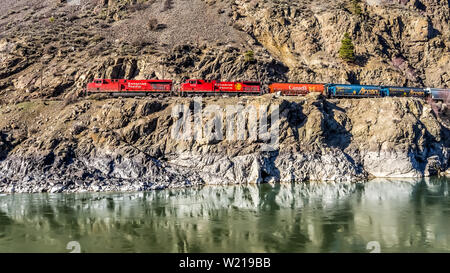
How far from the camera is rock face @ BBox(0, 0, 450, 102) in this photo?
209 ft

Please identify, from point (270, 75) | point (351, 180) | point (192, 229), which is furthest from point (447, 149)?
point (192, 229)

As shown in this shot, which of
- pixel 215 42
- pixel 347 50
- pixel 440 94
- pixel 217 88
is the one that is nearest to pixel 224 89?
pixel 217 88

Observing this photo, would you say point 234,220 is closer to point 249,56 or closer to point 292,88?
point 292,88

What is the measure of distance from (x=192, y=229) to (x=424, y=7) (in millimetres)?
96049

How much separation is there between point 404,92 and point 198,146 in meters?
37.7

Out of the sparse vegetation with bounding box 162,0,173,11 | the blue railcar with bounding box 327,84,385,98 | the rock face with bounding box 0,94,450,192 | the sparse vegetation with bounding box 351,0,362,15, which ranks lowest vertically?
the rock face with bounding box 0,94,450,192

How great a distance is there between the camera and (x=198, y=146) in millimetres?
49375

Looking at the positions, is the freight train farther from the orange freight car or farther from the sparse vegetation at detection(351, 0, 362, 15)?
the sparse vegetation at detection(351, 0, 362, 15)

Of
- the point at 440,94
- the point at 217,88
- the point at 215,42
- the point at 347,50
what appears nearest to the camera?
the point at 217,88

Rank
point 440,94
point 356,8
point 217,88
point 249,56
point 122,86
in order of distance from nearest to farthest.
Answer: point 122,86 → point 217,88 → point 440,94 → point 249,56 → point 356,8

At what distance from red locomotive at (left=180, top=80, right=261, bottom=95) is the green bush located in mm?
25285

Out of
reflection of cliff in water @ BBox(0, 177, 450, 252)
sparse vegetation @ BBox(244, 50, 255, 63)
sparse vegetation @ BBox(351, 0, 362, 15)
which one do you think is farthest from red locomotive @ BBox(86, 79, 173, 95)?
sparse vegetation @ BBox(351, 0, 362, 15)

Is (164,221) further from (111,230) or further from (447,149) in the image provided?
(447,149)

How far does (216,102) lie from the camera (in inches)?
2101
